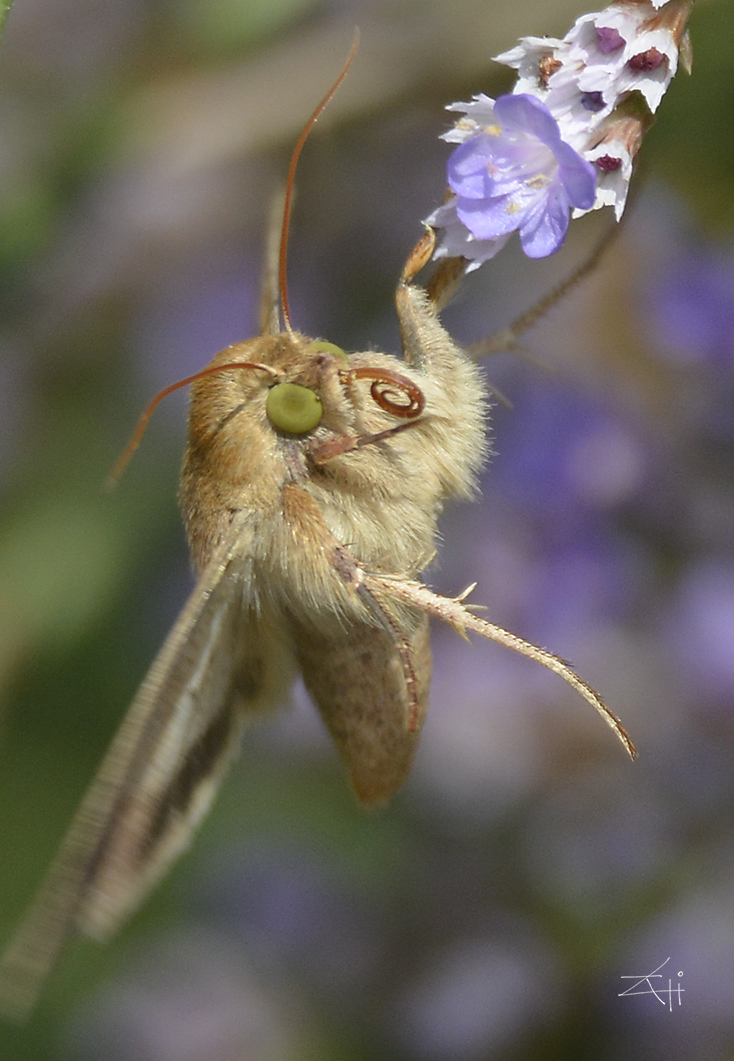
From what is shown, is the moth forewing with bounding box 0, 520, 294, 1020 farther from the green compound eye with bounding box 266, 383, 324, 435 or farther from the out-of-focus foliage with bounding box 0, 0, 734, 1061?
the out-of-focus foliage with bounding box 0, 0, 734, 1061

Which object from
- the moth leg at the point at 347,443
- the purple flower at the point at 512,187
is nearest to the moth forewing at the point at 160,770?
the moth leg at the point at 347,443

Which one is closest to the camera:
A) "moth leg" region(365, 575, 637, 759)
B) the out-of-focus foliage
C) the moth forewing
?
the moth forewing

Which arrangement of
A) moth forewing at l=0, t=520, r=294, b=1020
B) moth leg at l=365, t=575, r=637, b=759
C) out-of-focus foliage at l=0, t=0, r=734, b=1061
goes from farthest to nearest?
out-of-focus foliage at l=0, t=0, r=734, b=1061 → moth leg at l=365, t=575, r=637, b=759 → moth forewing at l=0, t=520, r=294, b=1020

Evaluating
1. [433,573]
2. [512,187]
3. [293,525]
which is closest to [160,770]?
[293,525]

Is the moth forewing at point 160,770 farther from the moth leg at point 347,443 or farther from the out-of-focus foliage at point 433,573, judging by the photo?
the out-of-focus foliage at point 433,573

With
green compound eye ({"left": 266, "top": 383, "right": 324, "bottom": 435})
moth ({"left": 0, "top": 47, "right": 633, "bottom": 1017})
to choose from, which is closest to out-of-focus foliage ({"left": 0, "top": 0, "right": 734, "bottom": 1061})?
moth ({"left": 0, "top": 47, "right": 633, "bottom": 1017})

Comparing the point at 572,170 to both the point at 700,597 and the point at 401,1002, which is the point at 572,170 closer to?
the point at 700,597
